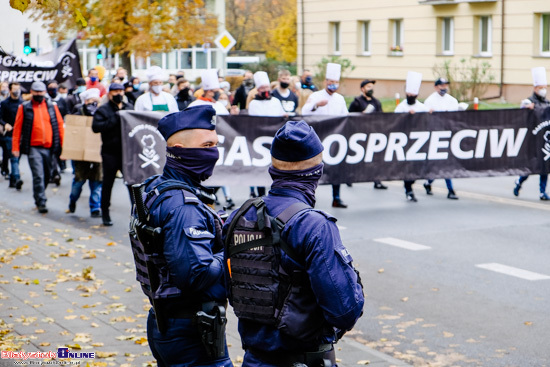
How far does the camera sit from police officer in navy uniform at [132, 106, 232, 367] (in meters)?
4.30

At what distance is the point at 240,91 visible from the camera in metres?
23.4

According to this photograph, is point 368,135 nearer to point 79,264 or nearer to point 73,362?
point 79,264

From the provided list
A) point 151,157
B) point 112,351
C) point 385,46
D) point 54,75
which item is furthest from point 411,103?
point 385,46

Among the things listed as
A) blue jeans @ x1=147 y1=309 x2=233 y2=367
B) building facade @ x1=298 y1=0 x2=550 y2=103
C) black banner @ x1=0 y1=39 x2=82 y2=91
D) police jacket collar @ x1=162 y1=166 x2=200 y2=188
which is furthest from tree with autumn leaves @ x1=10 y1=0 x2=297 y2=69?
blue jeans @ x1=147 y1=309 x2=233 y2=367

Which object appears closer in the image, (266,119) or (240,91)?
(266,119)

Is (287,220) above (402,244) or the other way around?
above

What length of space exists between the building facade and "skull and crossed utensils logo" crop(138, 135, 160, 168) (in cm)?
2288

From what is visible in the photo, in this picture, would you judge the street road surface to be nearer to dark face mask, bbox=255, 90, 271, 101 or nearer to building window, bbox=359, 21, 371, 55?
dark face mask, bbox=255, 90, 271, 101

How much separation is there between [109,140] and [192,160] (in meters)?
9.41

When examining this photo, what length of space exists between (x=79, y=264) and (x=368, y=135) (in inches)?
230

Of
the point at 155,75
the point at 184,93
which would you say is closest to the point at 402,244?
the point at 155,75

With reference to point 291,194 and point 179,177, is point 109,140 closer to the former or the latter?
point 179,177

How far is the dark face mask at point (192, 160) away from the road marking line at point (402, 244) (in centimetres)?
726

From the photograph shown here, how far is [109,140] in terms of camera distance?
45.0 ft
